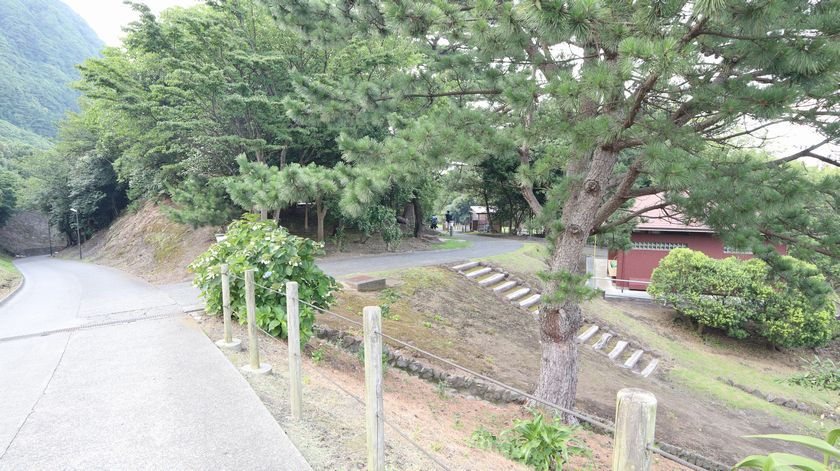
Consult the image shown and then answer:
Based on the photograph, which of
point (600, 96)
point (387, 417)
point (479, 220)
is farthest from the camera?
point (479, 220)

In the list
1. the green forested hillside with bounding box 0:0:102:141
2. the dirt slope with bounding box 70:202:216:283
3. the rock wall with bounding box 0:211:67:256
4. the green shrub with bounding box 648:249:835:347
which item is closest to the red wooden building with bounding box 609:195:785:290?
the green shrub with bounding box 648:249:835:347

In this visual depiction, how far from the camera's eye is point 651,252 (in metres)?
15.5

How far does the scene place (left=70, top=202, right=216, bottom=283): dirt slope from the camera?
1670cm

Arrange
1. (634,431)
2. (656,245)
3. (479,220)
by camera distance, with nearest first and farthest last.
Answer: (634,431)
(656,245)
(479,220)

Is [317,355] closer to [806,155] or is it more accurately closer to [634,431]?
[634,431]

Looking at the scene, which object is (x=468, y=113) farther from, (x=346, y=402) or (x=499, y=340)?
(x=499, y=340)

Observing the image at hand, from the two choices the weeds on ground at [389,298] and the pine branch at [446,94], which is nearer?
the pine branch at [446,94]

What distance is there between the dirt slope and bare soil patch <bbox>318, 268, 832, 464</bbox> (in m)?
8.90

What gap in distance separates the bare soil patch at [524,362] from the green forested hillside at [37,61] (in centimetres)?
4260

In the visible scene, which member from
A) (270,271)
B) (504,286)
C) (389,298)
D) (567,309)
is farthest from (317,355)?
(504,286)

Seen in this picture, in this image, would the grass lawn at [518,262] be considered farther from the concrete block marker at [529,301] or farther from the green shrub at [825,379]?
the green shrub at [825,379]

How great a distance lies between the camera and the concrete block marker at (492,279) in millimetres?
13231

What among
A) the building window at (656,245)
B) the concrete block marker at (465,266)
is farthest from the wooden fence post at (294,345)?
the building window at (656,245)

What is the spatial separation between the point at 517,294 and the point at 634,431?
39.0ft
